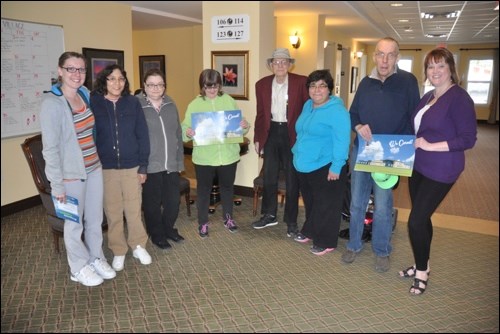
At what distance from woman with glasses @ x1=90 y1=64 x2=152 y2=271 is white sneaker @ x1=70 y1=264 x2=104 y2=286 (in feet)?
0.72

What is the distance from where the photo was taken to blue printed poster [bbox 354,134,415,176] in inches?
99.6

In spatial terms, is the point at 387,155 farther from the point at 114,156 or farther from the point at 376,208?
the point at 114,156

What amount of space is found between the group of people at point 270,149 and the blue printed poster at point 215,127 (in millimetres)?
64

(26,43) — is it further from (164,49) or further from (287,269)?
(164,49)

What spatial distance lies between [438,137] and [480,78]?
13825 mm

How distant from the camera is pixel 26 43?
4.02 meters

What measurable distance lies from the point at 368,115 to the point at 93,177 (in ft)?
6.43

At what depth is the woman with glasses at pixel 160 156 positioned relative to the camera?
2.91m

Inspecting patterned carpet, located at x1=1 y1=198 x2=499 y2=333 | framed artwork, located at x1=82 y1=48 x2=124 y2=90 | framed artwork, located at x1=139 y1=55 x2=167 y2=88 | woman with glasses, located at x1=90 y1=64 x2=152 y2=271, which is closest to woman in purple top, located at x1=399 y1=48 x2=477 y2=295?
patterned carpet, located at x1=1 y1=198 x2=499 y2=333

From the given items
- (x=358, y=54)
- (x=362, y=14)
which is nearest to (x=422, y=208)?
(x=362, y=14)

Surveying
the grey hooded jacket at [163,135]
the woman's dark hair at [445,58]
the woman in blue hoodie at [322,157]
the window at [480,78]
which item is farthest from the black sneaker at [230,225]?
the window at [480,78]

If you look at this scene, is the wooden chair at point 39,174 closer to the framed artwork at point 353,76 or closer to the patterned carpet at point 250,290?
the patterned carpet at point 250,290

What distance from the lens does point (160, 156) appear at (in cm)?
298

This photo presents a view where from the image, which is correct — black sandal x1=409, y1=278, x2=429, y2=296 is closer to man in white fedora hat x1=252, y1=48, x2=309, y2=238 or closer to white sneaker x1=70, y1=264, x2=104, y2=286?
man in white fedora hat x1=252, y1=48, x2=309, y2=238
